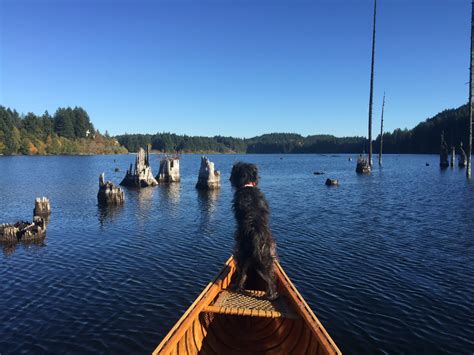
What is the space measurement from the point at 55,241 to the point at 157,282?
29.7 feet

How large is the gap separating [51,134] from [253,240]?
165039 mm

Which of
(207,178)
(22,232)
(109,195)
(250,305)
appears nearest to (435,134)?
(207,178)

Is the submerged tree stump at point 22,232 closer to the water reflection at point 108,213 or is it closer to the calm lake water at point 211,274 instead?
the calm lake water at point 211,274

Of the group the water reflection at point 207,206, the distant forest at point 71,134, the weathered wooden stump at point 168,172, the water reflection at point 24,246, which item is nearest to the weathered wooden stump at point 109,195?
the water reflection at point 207,206

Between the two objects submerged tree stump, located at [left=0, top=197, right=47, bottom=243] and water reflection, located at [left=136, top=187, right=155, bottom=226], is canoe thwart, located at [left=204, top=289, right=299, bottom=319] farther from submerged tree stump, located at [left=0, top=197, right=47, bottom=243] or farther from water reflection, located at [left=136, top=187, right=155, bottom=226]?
water reflection, located at [left=136, top=187, right=155, bottom=226]

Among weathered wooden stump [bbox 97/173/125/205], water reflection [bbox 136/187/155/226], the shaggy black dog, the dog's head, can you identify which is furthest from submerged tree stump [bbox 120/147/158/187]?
the shaggy black dog

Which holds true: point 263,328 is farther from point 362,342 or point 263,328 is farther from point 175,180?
point 175,180

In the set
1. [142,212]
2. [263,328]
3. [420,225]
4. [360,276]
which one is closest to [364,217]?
[420,225]

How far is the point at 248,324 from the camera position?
26.0 ft

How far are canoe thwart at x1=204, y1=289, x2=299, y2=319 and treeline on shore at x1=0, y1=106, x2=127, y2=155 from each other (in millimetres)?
146977

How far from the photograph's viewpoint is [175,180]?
165 ft

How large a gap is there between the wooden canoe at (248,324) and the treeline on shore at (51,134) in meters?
147

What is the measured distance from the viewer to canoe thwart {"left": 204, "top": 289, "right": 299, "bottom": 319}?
6.85 m

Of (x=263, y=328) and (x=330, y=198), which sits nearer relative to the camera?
(x=263, y=328)
